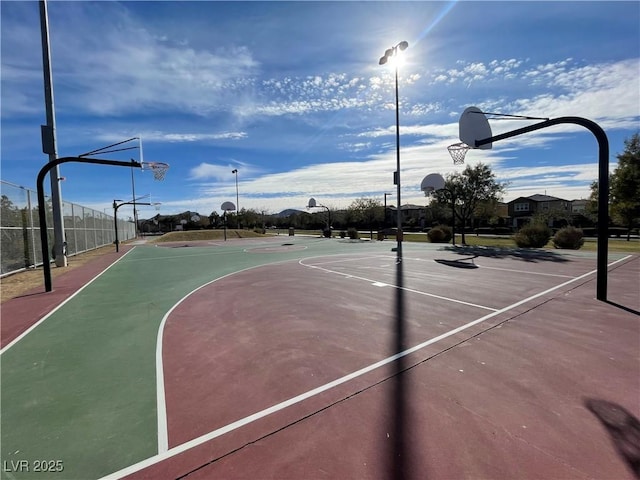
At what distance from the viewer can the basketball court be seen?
2.58 m

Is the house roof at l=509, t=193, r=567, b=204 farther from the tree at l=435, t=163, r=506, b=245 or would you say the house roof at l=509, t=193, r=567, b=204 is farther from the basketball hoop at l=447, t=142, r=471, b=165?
the basketball hoop at l=447, t=142, r=471, b=165

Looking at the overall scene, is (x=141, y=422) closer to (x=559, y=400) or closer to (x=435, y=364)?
(x=435, y=364)

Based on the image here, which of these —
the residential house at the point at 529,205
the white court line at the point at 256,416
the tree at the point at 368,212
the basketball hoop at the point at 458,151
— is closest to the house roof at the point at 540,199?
the residential house at the point at 529,205

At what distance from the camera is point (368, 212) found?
67.6 m

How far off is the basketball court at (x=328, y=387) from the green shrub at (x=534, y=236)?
1404 centimetres

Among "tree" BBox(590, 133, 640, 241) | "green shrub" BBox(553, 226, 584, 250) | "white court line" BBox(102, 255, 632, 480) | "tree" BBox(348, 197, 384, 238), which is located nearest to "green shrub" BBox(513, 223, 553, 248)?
"green shrub" BBox(553, 226, 584, 250)

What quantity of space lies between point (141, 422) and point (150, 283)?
8639mm

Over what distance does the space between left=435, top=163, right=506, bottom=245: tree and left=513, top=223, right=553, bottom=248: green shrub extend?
6.72 meters

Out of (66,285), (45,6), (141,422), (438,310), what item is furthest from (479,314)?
(45,6)

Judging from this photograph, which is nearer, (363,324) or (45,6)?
(363,324)

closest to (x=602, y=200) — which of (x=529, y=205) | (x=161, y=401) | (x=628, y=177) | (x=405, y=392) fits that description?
(x=405, y=392)

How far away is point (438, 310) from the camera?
21.5 ft

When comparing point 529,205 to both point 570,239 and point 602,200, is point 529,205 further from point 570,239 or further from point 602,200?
point 602,200

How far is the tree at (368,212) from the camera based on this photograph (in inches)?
2648
